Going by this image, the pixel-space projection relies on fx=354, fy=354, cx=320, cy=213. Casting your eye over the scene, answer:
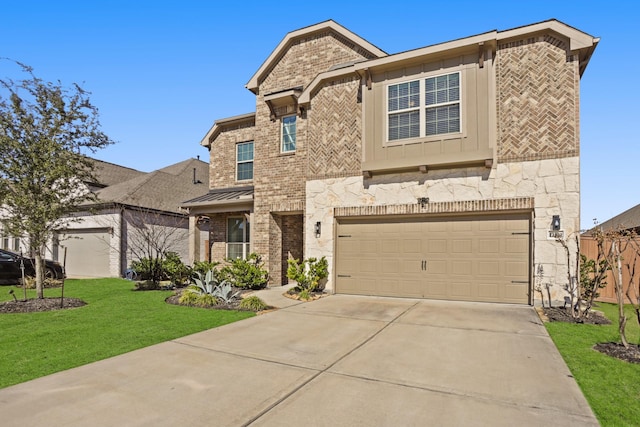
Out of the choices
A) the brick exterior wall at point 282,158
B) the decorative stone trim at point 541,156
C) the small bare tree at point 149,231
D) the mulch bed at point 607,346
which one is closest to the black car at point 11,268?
the small bare tree at point 149,231

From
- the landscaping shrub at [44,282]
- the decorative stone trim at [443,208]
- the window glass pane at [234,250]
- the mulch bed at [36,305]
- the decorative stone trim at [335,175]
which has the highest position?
the decorative stone trim at [335,175]

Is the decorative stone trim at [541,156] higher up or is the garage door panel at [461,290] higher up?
the decorative stone trim at [541,156]

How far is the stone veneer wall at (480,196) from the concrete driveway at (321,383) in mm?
3032

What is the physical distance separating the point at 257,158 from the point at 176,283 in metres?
5.48

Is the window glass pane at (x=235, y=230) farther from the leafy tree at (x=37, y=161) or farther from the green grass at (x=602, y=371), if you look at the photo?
the green grass at (x=602, y=371)

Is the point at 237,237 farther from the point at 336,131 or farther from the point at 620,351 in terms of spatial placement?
the point at 620,351

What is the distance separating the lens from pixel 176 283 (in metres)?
13.0

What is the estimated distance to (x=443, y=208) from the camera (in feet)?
32.2

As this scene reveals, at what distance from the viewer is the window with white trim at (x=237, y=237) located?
14.8 meters

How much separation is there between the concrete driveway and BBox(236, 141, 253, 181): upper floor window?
31.5 ft

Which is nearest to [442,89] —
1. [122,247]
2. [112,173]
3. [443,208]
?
[443,208]

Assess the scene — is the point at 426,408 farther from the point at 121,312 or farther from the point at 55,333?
the point at 121,312

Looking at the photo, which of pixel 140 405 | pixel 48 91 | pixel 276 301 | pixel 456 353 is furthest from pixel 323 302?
pixel 48 91

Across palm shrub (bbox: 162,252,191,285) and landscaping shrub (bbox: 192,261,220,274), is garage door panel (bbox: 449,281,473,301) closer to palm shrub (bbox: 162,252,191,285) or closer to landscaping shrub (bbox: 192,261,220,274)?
landscaping shrub (bbox: 192,261,220,274)
